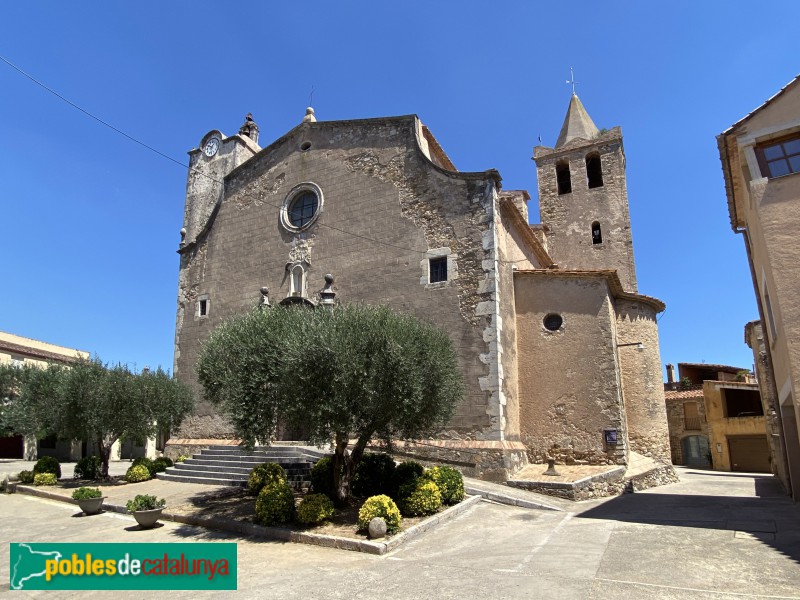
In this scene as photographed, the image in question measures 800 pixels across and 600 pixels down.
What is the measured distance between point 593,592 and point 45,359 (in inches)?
1627

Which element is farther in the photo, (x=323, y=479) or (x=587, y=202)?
(x=587, y=202)

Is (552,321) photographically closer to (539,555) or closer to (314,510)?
(539,555)

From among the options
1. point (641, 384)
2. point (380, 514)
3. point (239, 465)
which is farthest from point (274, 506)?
point (641, 384)

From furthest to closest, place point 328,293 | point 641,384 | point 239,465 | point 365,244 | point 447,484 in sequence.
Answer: point 641,384 → point 365,244 → point 328,293 → point 239,465 → point 447,484

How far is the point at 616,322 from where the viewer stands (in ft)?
62.3

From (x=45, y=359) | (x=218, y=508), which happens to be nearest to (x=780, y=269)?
(x=218, y=508)

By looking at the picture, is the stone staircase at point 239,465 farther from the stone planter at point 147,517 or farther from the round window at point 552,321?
the round window at point 552,321

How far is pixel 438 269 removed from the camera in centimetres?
1675

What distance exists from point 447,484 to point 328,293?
826cm

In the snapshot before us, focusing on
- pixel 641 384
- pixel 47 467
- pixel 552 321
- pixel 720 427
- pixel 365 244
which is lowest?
pixel 47 467

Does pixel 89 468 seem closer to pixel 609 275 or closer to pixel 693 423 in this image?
pixel 609 275

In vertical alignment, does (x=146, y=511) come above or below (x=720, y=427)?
below

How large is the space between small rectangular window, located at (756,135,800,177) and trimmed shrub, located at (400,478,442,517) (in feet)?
29.4

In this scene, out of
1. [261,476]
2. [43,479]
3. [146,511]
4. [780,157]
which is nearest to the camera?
[780,157]
